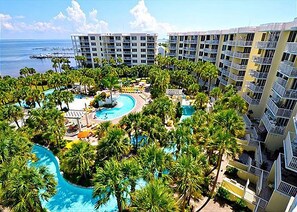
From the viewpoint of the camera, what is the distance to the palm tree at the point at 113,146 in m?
22.8

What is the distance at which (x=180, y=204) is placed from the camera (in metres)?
20.5

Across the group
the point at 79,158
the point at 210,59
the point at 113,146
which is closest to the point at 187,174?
the point at 113,146

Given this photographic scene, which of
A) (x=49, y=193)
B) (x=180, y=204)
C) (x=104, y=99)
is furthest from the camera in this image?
(x=104, y=99)

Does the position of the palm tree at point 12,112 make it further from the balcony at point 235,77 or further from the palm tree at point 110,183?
the balcony at point 235,77

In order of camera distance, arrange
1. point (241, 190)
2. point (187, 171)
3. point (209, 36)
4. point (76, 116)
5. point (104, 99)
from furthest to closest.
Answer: point (209, 36) → point (104, 99) → point (76, 116) → point (241, 190) → point (187, 171)

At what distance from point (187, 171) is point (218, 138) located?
527 centimetres

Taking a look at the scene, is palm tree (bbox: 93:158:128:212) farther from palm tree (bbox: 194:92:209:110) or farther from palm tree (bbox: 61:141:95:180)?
palm tree (bbox: 194:92:209:110)

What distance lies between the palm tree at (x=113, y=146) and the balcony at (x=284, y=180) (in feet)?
58.2

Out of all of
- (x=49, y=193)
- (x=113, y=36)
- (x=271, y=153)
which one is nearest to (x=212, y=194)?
(x=271, y=153)

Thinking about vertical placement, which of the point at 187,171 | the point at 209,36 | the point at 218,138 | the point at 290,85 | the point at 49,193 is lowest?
the point at 49,193

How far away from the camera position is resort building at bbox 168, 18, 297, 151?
88.6 ft

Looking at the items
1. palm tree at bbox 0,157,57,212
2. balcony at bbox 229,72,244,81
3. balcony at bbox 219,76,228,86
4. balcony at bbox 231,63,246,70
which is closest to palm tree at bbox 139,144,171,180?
palm tree at bbox 0,157,57,212

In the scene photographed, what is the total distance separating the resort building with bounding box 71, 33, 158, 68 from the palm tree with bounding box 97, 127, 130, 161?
7039cm

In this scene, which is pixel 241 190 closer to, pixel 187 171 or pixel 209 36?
pixel 187 171
